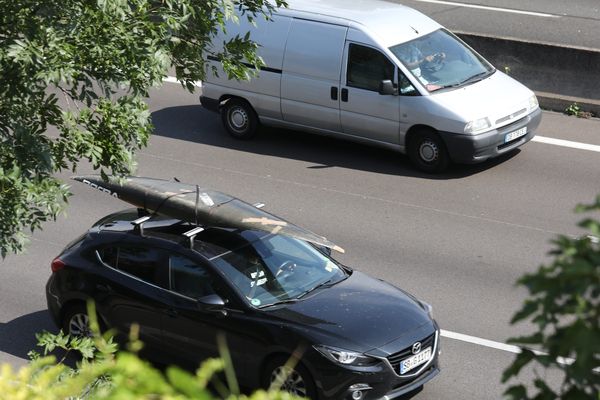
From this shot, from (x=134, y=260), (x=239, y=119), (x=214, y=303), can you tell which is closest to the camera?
(x=214, y=303)

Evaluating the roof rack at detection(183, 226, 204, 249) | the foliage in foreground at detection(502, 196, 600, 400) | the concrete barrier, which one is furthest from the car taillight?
the concrete barrier

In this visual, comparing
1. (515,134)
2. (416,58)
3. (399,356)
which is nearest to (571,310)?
(399,356)

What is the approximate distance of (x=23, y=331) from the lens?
11242mm

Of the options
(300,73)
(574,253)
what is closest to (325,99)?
(300,73)

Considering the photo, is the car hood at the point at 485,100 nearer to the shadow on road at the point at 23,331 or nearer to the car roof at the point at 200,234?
the car roof at the point at 200,234

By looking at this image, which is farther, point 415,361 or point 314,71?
point 314,71

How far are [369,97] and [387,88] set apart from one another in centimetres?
43

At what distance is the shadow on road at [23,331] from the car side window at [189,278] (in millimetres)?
2029

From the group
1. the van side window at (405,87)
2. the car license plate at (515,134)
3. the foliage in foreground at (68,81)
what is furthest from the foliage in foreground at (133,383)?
the car license plate at (515,134)

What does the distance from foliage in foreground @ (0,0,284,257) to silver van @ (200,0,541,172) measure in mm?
7290

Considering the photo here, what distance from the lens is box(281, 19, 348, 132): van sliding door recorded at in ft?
52.5

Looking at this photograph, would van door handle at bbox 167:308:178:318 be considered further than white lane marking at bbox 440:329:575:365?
No

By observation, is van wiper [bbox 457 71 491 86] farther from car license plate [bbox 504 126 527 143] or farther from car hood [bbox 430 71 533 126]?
car license plate [bbox 504 126 527 143]

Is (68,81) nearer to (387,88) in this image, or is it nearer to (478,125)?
(387,88)
